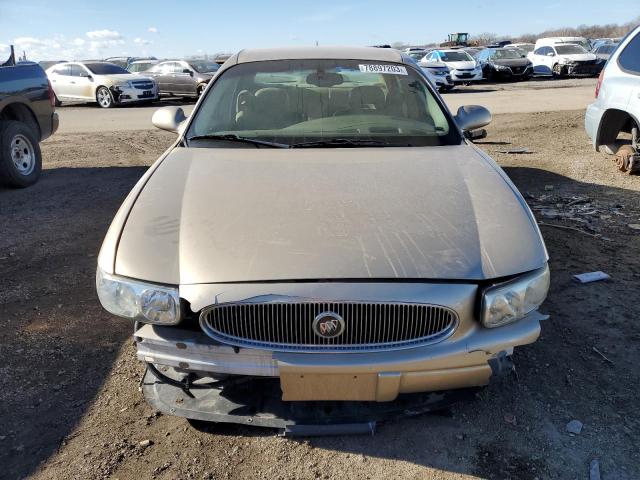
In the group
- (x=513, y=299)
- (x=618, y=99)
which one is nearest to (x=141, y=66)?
(x=618, y=99)

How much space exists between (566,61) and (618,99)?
72.2 feet

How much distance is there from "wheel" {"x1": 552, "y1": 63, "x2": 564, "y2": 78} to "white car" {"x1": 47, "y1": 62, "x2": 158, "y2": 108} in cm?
1937

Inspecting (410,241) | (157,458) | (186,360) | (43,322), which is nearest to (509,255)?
(410,241)

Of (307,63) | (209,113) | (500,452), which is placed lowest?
(500,452)

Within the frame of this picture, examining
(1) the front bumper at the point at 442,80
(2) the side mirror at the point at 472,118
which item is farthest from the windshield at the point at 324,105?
(1) the front bumper at the point at 442,80

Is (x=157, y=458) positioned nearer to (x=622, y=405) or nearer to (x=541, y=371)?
(x=541, y=371)

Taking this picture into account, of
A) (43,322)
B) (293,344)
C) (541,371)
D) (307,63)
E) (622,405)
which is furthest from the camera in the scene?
(307,63)

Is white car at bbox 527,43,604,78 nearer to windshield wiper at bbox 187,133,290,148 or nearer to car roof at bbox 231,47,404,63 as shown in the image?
car roof at bbox 231,47,404,63

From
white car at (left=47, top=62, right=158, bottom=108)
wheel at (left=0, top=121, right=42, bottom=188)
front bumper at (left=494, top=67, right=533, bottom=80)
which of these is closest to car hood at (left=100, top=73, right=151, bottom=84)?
white car at (left=47, top=62, right=158, bottom=108)

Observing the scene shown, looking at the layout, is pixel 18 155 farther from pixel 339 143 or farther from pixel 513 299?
Result: pixel 513 299

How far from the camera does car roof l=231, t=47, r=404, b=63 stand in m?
3.94

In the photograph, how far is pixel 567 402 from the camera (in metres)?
2.72

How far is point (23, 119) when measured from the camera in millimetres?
7188

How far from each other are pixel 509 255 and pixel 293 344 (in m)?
0.98
